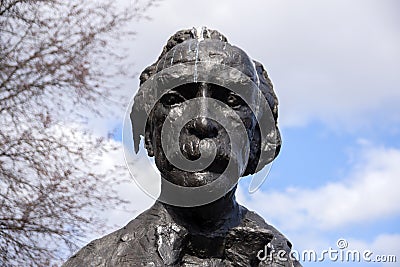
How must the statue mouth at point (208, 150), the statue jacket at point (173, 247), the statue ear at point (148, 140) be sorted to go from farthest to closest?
the statue ear at point (148, 140) → the statue jacket at point (173, 247) → the statue mouth at point (208, 150)

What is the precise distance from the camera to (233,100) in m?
3.24

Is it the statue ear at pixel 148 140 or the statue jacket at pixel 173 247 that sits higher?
the statue ear at pixel 148 140

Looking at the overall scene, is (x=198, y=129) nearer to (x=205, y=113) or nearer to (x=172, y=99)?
(x=205, y=113)

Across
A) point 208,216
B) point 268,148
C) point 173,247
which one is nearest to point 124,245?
point 173,247

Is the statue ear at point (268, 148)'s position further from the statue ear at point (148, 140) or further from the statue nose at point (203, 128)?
the statue ear at point (148, 140)

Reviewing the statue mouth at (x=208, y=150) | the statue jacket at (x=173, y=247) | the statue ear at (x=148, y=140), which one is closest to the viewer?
the statue mouth at (x=208, y=150)

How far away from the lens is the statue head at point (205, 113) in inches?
121

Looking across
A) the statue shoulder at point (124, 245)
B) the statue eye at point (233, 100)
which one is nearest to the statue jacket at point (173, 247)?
the statue shoulder at point (124, 245)

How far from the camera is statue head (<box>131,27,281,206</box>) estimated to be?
3074mm

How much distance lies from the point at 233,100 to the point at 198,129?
0.79 feet

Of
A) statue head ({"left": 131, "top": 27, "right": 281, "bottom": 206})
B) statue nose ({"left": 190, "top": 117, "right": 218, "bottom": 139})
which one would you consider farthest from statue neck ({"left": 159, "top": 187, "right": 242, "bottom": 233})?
statue nose ({"left": 190, "top": 117, "right": 218, "bottom": 139})

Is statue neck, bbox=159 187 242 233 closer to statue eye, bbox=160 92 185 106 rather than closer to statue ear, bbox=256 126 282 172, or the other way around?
statue ear, bbox=256 126 282 172

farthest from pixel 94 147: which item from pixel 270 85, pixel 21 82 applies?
pixel 270 85

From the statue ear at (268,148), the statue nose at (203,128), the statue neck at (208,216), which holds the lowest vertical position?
the statue neck at (208,216)
